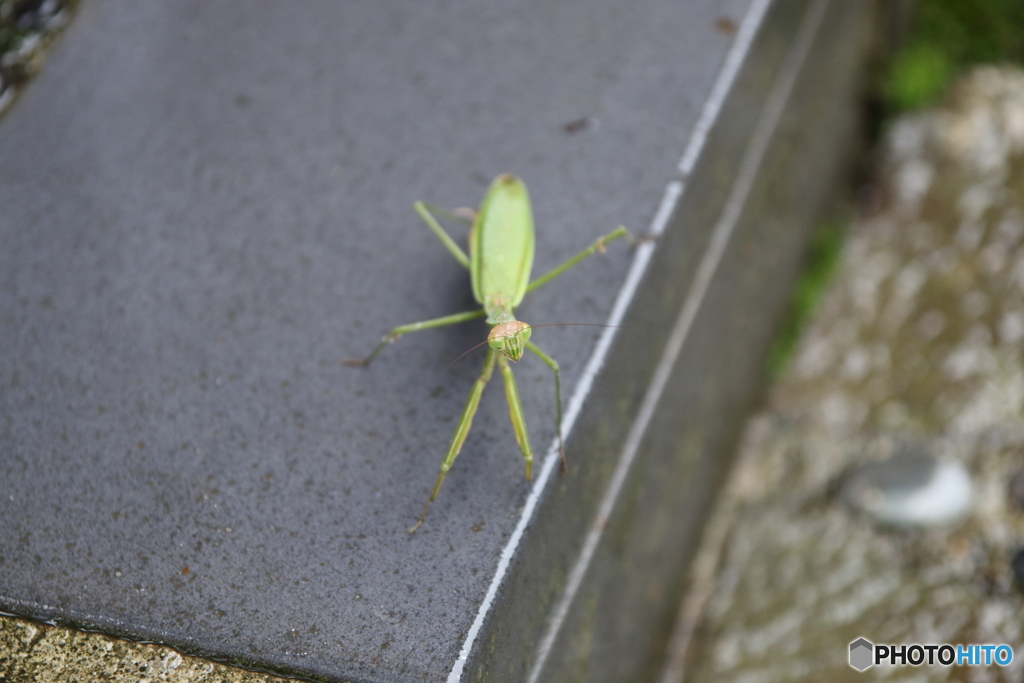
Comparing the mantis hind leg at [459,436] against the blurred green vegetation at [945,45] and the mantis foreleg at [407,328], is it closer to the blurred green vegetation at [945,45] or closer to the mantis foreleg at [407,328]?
the mantis foreleg at [407,328]

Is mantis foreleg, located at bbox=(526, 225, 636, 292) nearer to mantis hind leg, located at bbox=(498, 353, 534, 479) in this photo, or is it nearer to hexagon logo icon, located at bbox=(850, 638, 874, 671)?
mantis hind leg, located at bbox=(498, 353, 534, 479)

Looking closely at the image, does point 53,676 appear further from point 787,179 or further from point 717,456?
point 787,179

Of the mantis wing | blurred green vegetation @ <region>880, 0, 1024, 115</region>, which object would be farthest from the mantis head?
blurred green vegetation @ <region>880, 0, 1024, 115</region>

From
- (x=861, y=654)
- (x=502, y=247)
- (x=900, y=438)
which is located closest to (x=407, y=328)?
(x=502, y=247)

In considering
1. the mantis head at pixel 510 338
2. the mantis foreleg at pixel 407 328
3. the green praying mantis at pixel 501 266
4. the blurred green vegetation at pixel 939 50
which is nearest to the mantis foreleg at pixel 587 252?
the green praying mantis at pixel 501 266

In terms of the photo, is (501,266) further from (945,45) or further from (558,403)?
(945,45)

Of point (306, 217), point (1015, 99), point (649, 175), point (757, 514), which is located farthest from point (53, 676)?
point (1015, 99)
